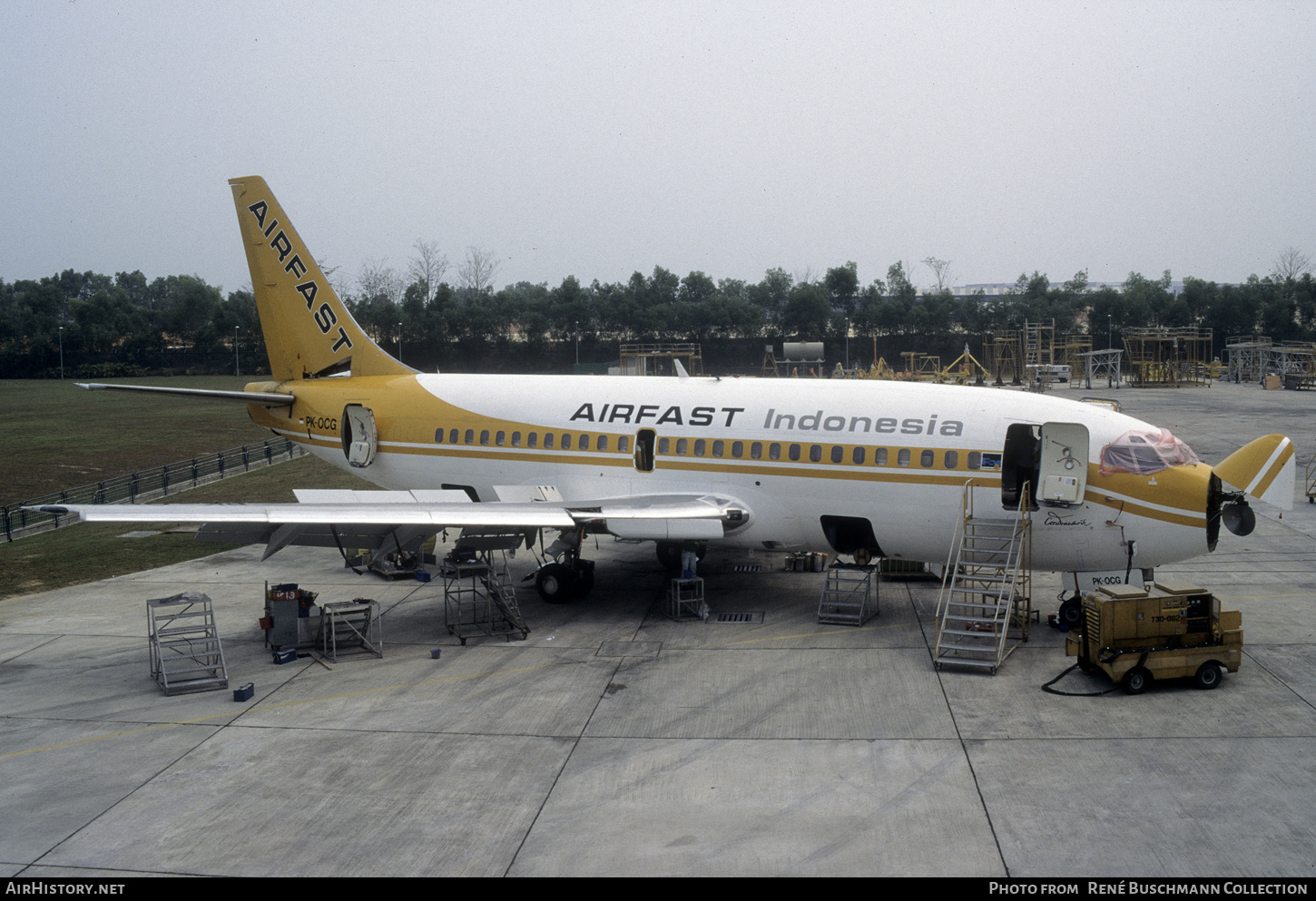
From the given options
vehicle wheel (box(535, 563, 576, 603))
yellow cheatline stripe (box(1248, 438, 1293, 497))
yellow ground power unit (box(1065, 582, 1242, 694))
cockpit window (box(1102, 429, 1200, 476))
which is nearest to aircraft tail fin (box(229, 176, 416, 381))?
vehicle wheel (box(535, 563, 576, 603))

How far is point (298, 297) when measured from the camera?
86.6 ft

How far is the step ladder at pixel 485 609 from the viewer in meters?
19.4

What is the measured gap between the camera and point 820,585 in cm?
2288

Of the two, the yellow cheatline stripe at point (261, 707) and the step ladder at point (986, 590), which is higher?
the step ladder at point (986, 590)

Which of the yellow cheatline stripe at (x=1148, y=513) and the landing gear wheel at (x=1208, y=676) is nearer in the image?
the landing gear wheel at (x=1208, y=676)

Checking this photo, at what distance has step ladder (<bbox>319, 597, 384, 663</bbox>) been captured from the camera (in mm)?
18281

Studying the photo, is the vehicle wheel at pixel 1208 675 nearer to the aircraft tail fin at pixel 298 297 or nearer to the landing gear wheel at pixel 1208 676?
the landing gear wheel at pixel 1208 676

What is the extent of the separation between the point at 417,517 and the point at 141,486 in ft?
89.9

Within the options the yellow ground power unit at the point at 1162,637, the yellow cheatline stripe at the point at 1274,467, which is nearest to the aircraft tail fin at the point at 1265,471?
the yellow cheatline stripe at the point at 1274,467

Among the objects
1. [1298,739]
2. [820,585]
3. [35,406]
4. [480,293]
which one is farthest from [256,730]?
[480,293]

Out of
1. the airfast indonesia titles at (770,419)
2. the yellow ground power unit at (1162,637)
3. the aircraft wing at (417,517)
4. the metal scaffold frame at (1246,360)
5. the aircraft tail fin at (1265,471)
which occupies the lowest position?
the yellow ground power unit at (1162,637)

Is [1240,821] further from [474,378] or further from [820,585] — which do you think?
[474,378]

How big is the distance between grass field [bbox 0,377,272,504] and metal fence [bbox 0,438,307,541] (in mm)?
3906

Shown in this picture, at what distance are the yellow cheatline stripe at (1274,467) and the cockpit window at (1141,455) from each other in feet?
4.06
